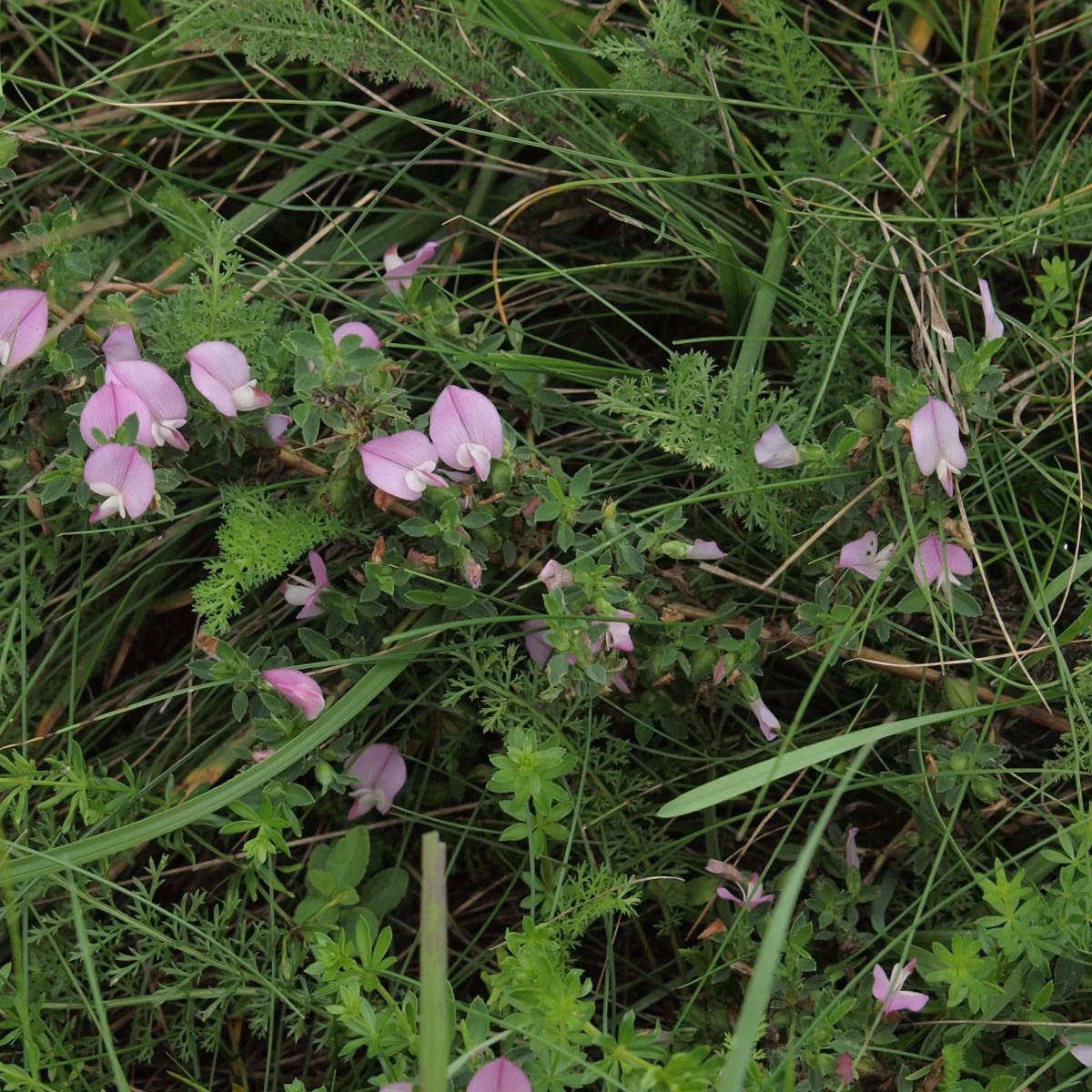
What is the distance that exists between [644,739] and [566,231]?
895 mm

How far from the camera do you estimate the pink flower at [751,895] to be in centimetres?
136

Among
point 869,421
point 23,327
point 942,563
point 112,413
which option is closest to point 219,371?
point 112,413

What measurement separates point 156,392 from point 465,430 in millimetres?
385

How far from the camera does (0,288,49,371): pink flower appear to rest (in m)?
1.32

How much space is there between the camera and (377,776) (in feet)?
5.01

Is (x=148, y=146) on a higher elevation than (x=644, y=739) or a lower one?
higher

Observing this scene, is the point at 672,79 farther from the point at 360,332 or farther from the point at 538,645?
the point at 538,645

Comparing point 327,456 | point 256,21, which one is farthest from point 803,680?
point 256,21

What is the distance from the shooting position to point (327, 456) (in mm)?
1430

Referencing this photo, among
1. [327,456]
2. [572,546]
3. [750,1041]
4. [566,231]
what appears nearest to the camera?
[750,1041]

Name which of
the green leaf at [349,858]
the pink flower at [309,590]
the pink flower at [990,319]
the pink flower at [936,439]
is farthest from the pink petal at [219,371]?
the pink flower at [990,319]

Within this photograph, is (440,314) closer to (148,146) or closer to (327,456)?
(327,456)

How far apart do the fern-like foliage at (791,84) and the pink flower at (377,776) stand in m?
1.06

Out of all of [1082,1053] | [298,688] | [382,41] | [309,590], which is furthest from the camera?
[382,41]
